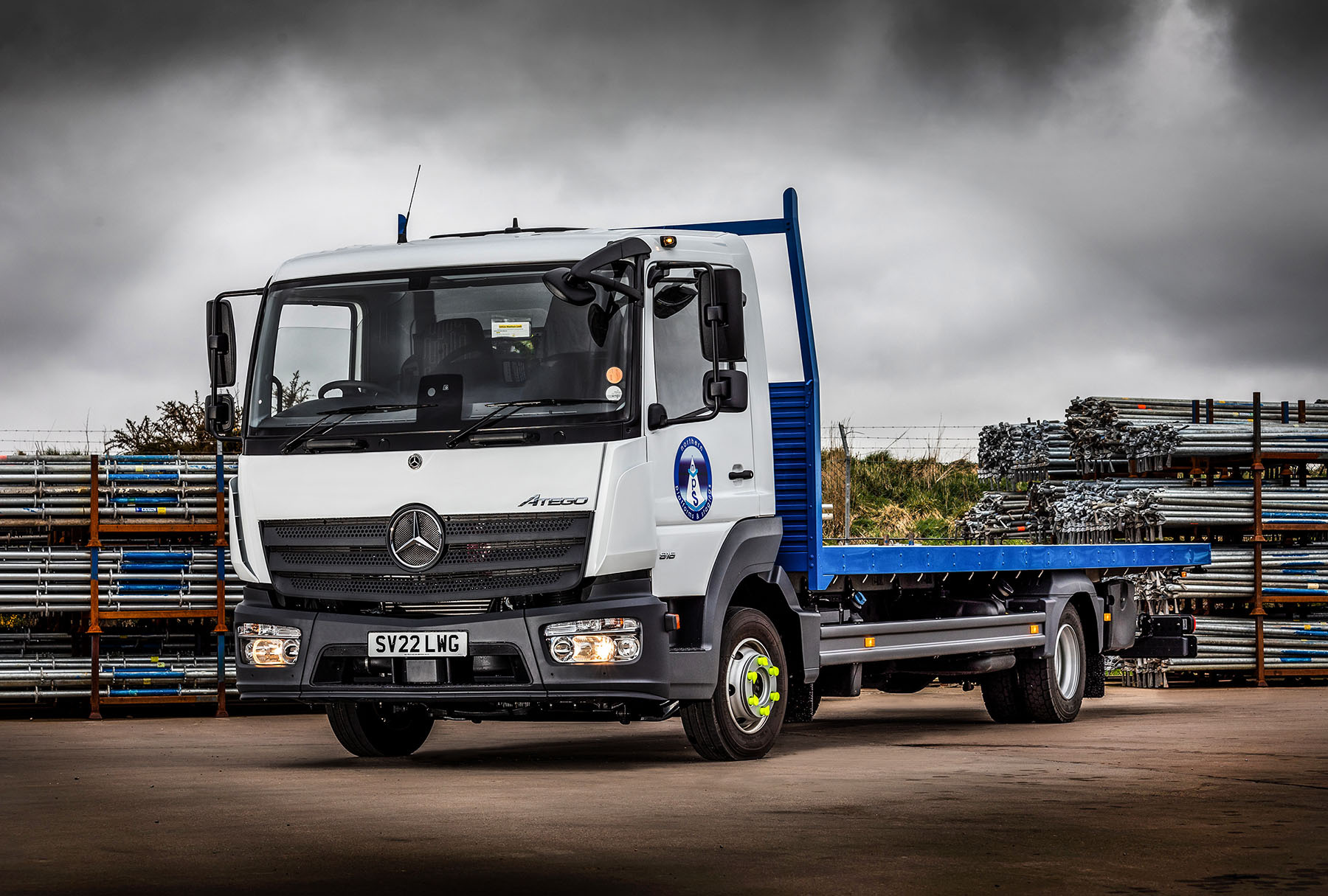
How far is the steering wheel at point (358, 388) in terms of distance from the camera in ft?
34.3

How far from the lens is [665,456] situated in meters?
10.3

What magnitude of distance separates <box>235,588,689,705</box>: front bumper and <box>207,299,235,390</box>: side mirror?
1476 mm

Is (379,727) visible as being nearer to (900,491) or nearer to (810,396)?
(810,396)

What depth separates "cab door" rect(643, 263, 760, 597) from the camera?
10305 mm

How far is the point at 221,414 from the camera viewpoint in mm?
11008

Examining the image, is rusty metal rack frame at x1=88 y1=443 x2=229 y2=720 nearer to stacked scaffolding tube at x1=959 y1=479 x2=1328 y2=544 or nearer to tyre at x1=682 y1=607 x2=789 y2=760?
tyre at x1=682 y1=607 x2=789 y2=760

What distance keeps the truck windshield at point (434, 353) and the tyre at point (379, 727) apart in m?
2.17

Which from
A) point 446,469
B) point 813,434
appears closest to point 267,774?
point 446,469

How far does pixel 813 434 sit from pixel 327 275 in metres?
3.19

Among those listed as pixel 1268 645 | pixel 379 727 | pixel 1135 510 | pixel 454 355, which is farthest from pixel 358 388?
pixel 1268 645

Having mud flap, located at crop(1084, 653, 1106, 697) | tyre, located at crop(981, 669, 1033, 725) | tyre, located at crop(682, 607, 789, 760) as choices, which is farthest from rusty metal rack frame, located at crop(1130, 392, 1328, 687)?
tyre, located at crop(682, 607, 789, 760)

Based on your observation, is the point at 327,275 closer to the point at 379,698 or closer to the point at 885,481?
the point at 379,698

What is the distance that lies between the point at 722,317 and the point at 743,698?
8.33ft

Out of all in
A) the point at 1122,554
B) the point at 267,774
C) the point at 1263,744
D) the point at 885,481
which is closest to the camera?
the point at 267,774
